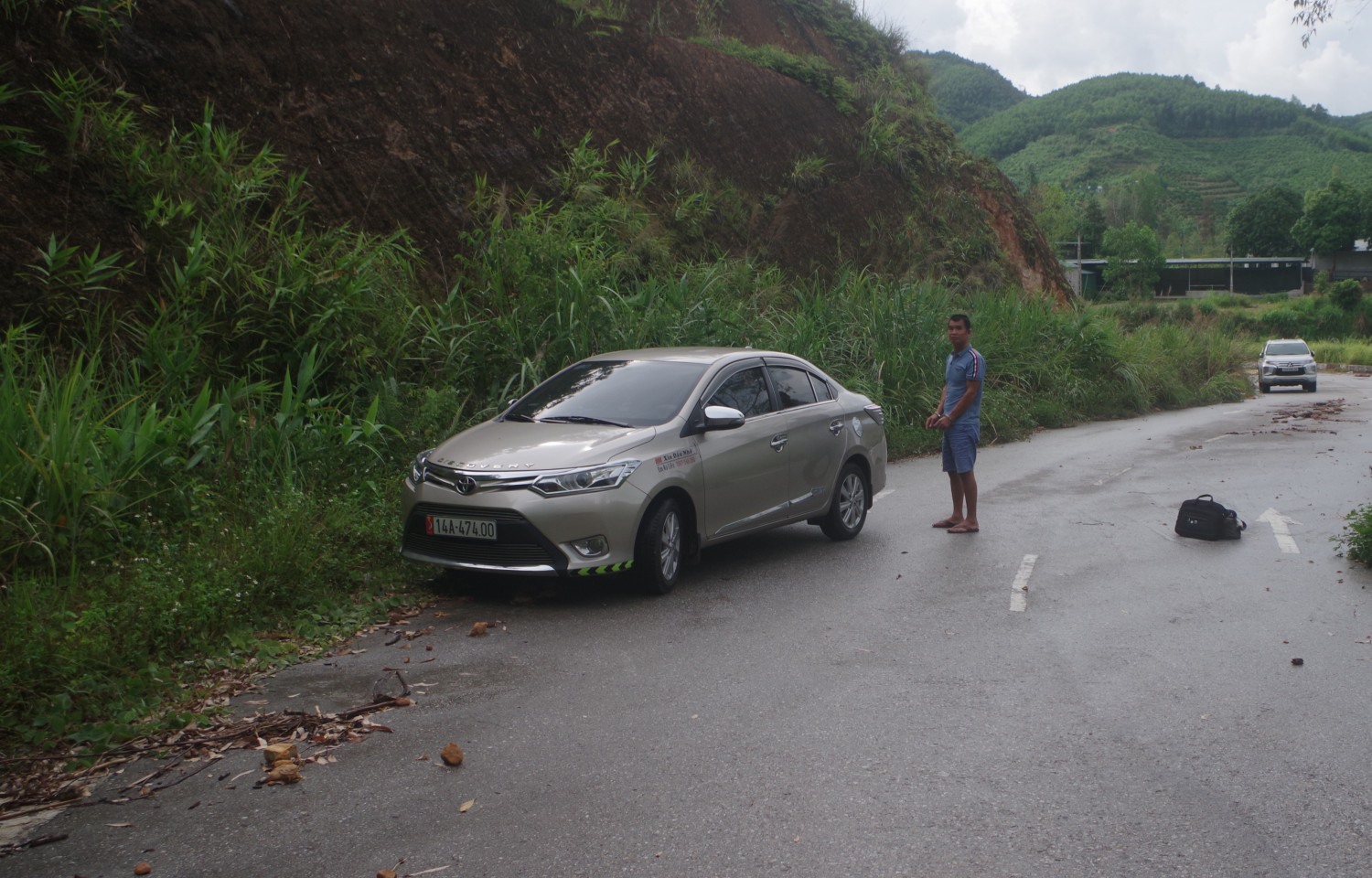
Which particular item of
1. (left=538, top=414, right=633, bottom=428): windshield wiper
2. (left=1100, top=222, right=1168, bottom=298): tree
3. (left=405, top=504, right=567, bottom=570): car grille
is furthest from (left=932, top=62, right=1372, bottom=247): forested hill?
(left=405, top=504, right=567, bottom=570): car grille

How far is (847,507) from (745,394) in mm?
1683

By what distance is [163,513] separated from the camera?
8.17 metres

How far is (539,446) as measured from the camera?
26.3 feet

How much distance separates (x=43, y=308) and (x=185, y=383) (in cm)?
141

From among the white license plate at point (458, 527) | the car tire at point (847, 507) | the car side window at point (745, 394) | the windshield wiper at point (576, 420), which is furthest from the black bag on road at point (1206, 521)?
the white license plate at point (458, 527)

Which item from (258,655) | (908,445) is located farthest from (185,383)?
(908,445)

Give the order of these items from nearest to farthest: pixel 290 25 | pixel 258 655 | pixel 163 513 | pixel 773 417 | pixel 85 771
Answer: pixel 85 771
pixel 258 655
pixel 163 513
pixel 773 417
pixel 290 25

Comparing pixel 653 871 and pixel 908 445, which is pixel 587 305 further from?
pixel 653 871

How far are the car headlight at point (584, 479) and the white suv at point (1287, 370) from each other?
1369 inches

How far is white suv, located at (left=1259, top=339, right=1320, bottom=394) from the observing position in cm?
3703

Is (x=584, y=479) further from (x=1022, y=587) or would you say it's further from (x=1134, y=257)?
(x=1134, y=257)

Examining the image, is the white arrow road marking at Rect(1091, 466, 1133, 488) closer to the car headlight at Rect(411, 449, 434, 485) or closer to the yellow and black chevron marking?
the yellow and black chevron marking

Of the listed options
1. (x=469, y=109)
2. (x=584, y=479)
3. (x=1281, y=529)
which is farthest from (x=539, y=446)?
(x=469, y=109)

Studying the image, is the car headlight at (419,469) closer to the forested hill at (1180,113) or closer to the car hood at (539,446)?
the car hood at (539,446)
